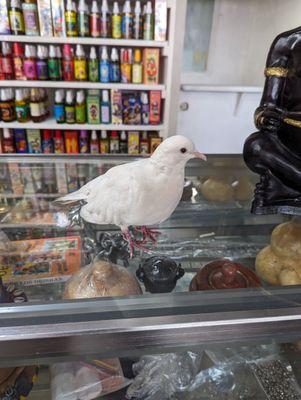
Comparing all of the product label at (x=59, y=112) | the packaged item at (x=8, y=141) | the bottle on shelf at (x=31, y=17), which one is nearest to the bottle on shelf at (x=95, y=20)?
the bottle on shelf at (x=31, y=17)

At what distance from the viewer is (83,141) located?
1.49m

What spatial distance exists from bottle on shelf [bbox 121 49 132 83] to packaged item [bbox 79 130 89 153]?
0.99ft

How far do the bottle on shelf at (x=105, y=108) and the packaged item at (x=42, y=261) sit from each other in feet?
3.05

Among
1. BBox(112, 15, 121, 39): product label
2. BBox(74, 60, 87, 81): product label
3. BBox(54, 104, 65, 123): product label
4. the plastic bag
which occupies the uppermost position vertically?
BBox(112, 15, 121, 39): product label

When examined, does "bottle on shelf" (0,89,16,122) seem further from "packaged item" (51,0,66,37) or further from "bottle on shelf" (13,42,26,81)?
"packaged item" (51,0,66,37)

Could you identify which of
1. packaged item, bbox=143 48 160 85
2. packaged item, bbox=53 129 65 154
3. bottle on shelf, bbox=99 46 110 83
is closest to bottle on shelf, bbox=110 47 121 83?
bottle on shelf, bbox=99 46 110 83

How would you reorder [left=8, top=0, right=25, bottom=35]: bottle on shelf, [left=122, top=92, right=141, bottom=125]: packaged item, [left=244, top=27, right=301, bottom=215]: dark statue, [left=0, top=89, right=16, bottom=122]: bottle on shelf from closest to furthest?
[left=244, top=27, right=301, bottom=215]: dark statue, [left=8, top=0, right=25, bottom=35]: bottle on shelf, [left=0, top=89, right=16, bottom=122]: bottle on shelf, [left=122, top=92, right=141, bottom=125]: packaged item

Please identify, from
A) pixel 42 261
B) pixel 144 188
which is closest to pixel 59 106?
pixel 42 261

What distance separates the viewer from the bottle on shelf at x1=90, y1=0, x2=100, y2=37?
126cm

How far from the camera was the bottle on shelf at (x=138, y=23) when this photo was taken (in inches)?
51.0

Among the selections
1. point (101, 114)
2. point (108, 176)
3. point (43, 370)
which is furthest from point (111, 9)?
point (43, 370)

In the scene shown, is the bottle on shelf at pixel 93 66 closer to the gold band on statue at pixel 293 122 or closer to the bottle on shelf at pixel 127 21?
the bottle on shelf at pixel 127 21

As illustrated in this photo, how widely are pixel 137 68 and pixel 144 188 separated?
110 centimetres

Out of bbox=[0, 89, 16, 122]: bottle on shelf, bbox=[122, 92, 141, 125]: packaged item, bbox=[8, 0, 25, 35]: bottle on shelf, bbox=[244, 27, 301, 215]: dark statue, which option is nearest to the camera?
bbox=[244, 27, 301, 215]: dark statue
